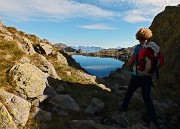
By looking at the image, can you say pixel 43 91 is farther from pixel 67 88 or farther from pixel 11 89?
pixel 67 88

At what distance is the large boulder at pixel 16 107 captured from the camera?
12.6 metres

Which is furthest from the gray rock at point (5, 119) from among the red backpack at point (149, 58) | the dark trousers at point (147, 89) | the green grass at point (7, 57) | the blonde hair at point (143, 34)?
the blonde hair at point (143, 34)

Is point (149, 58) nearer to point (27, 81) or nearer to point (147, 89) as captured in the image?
point (147, 89)

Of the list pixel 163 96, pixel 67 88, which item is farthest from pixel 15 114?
pixel 163 96

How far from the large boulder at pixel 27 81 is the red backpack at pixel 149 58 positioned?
580cm

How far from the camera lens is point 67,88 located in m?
19.7

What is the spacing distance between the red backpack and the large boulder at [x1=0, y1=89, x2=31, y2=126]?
217 inches

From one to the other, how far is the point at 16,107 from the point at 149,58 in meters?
6.26

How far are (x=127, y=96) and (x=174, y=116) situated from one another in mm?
2529

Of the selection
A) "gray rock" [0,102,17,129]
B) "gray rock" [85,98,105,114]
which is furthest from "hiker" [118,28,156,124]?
"gray rock" [0,102,17,129]

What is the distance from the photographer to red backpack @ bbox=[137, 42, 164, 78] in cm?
1289

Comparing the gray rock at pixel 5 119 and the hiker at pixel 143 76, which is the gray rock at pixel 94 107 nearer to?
the hiker at pixel 143 76

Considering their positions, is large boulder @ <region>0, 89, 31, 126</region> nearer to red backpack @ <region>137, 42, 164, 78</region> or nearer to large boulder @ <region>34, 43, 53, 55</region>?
red backpack @ <region>137, 42, 164, 78</region>

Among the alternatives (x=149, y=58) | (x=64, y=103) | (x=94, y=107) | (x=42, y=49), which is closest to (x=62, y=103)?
(x=64, y=103)
